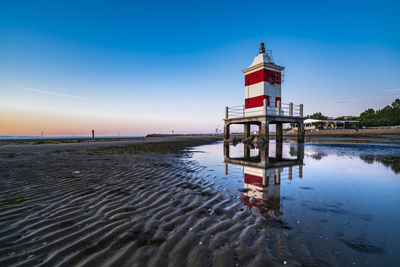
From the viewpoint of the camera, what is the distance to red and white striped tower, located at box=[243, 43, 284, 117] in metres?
19.6

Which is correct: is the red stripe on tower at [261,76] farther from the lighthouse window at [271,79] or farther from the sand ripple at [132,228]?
the sand ripple at [132,228]

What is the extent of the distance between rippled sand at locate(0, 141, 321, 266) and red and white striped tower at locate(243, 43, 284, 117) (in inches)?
665

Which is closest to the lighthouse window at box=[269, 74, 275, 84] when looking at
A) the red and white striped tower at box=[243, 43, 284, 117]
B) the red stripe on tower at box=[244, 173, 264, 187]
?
the red and white striped tower at box=[243, 43, 284, 117]

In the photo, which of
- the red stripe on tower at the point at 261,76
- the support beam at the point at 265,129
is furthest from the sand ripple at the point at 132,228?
the red stripe on tower at the point at 261,76

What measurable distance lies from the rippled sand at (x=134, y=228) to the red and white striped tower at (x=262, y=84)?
55.4 feet

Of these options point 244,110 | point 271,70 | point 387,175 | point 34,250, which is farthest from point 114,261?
point 271,70

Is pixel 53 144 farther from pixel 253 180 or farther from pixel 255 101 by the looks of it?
pixel 253 180

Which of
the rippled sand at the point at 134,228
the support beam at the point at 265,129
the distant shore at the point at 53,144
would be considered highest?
the support beam at the point at 265,129

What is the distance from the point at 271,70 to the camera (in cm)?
2019

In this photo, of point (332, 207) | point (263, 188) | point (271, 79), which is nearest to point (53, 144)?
point (263, 188)

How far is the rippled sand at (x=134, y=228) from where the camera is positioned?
2.22 meters

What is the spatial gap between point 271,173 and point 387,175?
4110mm

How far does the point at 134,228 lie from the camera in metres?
2.96

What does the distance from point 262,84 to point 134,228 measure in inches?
780
